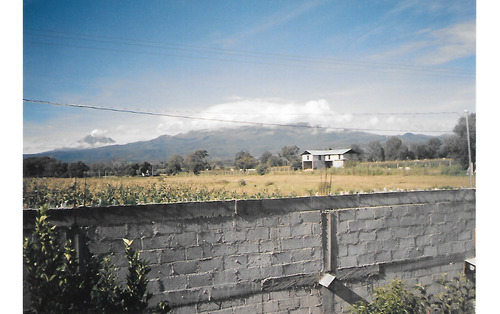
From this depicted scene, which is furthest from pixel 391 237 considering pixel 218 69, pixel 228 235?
pixel 218 69

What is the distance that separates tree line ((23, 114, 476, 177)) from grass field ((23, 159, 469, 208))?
0.04m

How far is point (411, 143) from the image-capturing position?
2.66 m

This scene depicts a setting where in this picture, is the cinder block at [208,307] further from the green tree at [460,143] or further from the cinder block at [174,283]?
the green tree at [460,143]

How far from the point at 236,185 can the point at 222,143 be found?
0.27 meters

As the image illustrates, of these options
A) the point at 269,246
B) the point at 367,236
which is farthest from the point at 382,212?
the point at 269,246

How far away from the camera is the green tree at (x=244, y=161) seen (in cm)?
219

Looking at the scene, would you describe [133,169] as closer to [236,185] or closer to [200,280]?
[236,185]

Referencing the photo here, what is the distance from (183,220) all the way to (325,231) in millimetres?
959

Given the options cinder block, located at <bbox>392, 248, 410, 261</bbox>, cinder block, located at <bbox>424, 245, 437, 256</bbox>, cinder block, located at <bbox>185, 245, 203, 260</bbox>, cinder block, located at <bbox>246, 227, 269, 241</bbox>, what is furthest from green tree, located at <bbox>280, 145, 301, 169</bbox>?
cinder block, located at <bbox>424, 245, 437, 256</bbox>

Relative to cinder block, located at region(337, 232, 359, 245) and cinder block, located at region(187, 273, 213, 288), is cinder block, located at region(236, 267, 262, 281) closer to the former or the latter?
cinder block, located at region(187, 273, 213, 288)

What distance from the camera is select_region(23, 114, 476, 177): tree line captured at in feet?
6.27

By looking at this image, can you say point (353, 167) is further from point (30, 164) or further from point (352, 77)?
point (30, 164)
